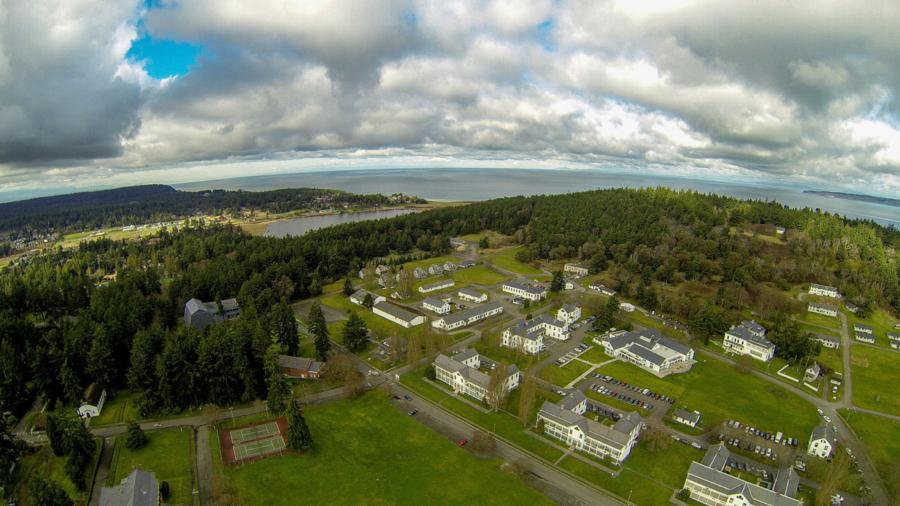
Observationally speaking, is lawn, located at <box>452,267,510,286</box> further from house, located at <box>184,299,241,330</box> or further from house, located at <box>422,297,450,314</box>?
house, located at <box>184,299,241,330</box>

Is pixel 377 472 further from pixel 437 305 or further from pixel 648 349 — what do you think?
pixel 648 349

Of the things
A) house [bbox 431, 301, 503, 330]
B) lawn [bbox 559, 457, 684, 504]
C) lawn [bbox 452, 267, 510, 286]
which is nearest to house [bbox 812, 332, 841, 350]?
lawn [bbox 559, 457, 684, 504]

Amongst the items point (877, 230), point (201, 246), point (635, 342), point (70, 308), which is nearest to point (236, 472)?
point (635, 342)

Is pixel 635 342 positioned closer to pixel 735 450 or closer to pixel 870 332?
pixel 735 450

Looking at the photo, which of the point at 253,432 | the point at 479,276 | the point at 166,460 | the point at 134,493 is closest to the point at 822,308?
the point at 479,276

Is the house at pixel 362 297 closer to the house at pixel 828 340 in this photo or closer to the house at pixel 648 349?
the house at pixel 648 349

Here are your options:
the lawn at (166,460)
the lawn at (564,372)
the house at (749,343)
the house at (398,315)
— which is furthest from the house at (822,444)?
the lawn at (166,460)

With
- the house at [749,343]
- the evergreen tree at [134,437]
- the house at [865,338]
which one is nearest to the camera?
the evergreen tree at [134,437]
